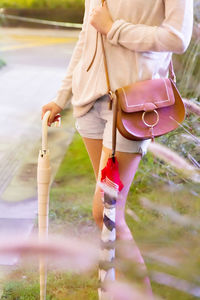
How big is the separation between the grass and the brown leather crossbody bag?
0.13 m

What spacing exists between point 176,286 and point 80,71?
2.80 feet

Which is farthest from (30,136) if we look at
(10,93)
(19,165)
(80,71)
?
(80,71)

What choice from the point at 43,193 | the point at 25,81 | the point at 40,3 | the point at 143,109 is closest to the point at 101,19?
the point at 143,109

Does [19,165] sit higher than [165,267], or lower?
lower

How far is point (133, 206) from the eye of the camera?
91.0 inches

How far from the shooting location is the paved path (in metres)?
2.40

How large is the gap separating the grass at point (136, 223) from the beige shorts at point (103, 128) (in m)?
0.11

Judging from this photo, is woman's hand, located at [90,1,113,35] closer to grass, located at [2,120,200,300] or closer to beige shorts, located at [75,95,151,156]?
beige shorts, located at [75,95,151,156]

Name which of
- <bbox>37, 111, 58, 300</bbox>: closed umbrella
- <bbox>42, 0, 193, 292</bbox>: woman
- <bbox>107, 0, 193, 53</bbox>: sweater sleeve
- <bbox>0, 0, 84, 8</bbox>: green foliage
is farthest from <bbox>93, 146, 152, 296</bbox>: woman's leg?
<bbox>0, 0, 84, 8</bbox>: green foliage

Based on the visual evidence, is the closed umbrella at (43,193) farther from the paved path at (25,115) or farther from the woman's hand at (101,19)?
the woman's hand at (101,19)

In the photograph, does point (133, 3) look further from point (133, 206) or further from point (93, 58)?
point (133, 206)

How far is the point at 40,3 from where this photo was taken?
5562mm

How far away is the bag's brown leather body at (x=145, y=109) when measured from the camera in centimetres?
107

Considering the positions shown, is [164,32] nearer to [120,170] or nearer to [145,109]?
[145,109]
